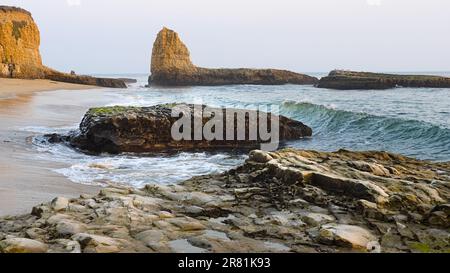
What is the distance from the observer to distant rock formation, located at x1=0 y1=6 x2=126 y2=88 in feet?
168

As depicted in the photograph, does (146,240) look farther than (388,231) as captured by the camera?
No

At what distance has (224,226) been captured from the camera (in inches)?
175

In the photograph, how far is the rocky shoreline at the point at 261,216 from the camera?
3898mm

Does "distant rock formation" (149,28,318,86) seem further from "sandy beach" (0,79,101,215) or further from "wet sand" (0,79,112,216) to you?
"sandy beach" (0,79,101,215)

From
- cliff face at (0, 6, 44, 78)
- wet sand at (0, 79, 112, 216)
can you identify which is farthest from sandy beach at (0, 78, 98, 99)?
wet sand at (0, 79, 112, 216)

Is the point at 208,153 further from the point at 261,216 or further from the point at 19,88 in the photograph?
the point at 19,88

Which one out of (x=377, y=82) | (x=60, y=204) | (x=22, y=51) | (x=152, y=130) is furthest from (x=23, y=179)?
(x=22, y=51)

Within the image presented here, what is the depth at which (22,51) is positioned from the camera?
178 ft

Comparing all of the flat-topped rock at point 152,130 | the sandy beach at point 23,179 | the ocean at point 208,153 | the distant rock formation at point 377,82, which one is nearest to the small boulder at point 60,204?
the sandy beach at point 23,179

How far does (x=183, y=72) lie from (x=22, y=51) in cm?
3568
